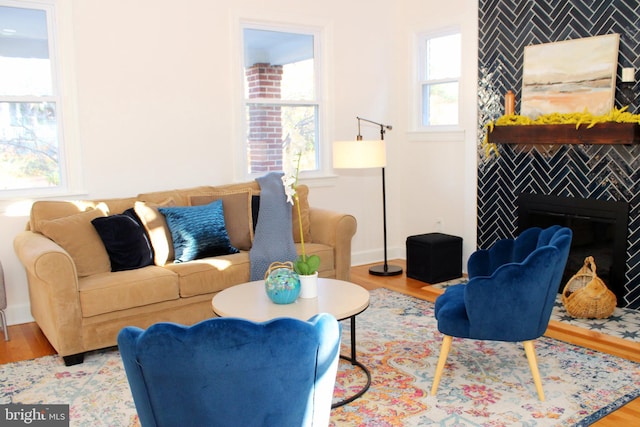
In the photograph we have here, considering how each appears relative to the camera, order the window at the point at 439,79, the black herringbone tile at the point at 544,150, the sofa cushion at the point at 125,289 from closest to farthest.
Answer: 1. the sofa cushion at the point at 125,289
2. the black herringbone tile at the point at 544,150
3. the window at the point at 439,79

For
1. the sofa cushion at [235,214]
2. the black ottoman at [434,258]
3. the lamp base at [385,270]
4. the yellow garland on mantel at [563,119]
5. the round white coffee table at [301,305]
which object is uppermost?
the yellow garland on mantel at [563,119]

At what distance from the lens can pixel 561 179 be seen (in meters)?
4.56

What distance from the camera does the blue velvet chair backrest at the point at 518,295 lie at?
281 centimetres

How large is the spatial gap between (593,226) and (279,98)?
9.00 ft

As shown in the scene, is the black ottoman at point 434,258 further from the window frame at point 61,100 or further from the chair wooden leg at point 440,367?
the window frame at point 61,100

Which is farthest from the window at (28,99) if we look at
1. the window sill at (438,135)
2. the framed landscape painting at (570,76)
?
the framed landscape painting at (570,76)

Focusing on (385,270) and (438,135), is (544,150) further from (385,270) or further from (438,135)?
(385,270)

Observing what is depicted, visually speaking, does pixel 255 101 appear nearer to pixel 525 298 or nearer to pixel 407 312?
pixel 407 312

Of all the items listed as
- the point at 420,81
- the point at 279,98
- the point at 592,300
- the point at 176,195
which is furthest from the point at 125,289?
the point at 420,81

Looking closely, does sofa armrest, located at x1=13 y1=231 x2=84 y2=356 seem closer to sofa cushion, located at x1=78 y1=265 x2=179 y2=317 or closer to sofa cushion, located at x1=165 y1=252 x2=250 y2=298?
sofa cushion, located at x1=78 y1=265 x2=179 y2=317

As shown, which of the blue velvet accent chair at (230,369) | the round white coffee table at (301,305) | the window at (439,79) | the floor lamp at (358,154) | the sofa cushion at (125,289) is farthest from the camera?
the window at (439,79)

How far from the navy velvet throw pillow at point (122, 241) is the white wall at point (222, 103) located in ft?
2.25

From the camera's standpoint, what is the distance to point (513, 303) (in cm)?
284

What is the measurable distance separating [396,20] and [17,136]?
3.51 m
